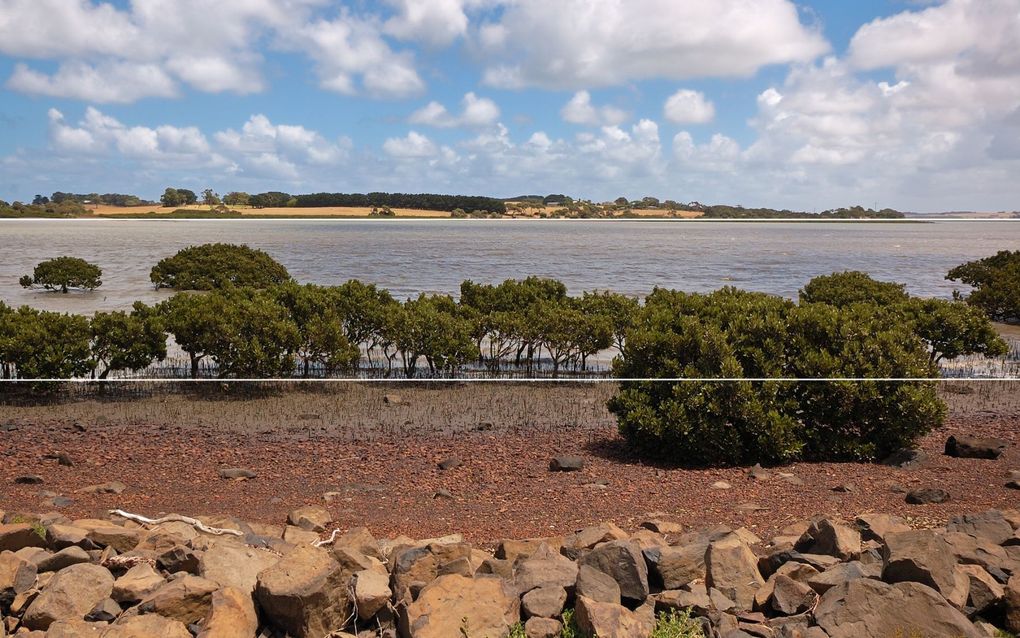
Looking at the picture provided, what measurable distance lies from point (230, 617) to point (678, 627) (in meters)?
2.21

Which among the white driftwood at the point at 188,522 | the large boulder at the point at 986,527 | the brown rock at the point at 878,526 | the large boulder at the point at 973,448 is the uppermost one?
the large boulder at the point at 986,527

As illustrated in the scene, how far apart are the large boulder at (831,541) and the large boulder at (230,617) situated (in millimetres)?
3445

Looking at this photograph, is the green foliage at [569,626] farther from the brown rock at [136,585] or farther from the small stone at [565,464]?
the small stone at [565,464]

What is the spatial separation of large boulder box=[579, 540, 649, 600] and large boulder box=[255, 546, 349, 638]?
1347mm

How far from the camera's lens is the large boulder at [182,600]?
4.16 metres

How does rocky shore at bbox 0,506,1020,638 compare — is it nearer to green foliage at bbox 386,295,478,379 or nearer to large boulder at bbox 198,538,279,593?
large boulder at bbox 198,538,279,593

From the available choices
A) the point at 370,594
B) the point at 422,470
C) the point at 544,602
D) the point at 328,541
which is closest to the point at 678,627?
the point at 544,602

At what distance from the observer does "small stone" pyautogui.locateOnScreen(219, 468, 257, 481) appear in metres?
8.04

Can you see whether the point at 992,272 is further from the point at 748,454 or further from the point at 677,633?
the point at 677,633

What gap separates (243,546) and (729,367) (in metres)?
5.42

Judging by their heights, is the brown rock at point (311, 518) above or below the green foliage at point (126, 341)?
below

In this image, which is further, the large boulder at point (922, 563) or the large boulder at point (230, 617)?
the large boulder at point (922, 563)

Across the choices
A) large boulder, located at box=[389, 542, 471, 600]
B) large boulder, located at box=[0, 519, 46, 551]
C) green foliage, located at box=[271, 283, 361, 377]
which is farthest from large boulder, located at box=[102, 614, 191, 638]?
green foliage, located at box=[271, 283, 361, 377]

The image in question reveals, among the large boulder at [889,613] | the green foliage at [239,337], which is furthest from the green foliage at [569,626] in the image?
the green foliage at [239,337]
